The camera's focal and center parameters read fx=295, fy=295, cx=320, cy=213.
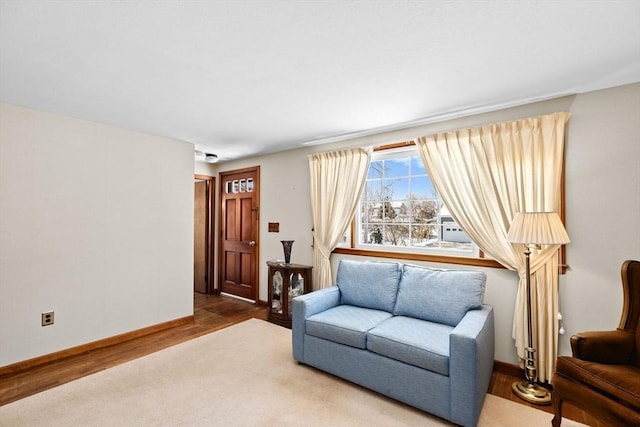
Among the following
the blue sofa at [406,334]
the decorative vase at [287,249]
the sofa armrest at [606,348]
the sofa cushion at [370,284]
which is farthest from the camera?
the decorative vase at [287,249]

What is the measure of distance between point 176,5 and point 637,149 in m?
3.15

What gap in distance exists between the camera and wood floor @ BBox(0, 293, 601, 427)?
2301mm

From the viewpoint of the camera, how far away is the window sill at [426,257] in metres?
2.75

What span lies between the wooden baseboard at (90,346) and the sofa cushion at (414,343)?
2747 mm

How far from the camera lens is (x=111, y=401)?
2.18 m

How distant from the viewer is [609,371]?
1.67m

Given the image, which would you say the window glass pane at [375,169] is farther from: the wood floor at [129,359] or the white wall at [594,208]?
the wood floor at [129,359]

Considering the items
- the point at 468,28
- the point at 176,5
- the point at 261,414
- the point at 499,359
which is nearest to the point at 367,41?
the point at 468,28

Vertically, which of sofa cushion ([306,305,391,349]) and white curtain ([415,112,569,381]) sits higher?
white curtain ([415,112,569,381])

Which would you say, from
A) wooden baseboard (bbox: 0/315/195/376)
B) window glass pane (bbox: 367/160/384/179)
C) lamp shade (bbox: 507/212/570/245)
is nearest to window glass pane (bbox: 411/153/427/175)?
window glass pane (bbox: 367/160/384/179)

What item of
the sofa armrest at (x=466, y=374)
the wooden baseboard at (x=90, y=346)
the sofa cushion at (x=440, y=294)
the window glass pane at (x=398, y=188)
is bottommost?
the wooden baseboard at (x=90, y=346)

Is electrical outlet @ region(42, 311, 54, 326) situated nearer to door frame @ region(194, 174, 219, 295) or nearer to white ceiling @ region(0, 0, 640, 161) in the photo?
white ceiling @ region(0, 0, 640, 161)

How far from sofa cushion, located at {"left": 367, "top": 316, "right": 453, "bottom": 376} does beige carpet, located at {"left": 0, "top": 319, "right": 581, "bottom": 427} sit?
38cm

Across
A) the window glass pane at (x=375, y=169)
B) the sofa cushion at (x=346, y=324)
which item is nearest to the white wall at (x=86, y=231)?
the sofa cushion at (x=346, y=324)
